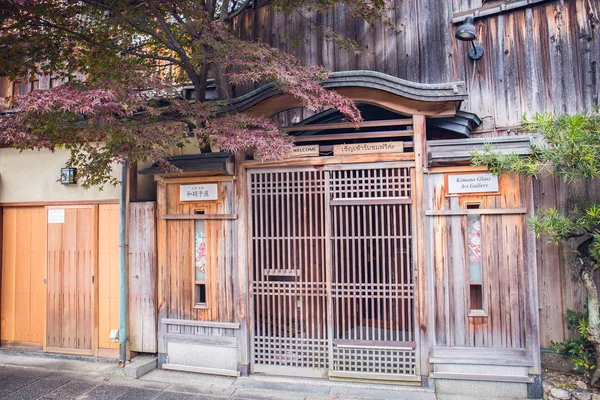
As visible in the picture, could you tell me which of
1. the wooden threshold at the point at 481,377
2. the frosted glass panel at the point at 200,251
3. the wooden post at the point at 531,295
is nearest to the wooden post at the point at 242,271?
the frosted glass panel at the point at 200,251

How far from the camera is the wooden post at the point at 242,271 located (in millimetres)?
6266

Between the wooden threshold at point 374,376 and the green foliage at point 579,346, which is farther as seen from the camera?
the wooden threshold at point 374,376

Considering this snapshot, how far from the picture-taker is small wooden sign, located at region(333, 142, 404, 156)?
592cm

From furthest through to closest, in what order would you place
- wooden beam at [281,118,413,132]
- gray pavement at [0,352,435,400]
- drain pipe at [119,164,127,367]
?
1. drain pipe at [119,164,127,367]
2. wooden beam at [281,118,413,132]
3. gray pavement at [0,352,435,400]

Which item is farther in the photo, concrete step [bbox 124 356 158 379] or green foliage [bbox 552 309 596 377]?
concrete step [bbox 124 356 158 379]

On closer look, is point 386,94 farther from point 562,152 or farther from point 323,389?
point 323,389

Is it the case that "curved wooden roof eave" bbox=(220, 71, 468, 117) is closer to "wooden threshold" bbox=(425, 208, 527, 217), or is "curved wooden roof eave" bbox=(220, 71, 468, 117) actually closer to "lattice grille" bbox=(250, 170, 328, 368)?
"lattice grille" bbox=(250, 170, 328, 368)

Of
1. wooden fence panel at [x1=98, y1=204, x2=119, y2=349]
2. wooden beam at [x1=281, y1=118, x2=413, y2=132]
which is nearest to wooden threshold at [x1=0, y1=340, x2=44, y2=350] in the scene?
wooden fence panel at [x1=98, y1=204, x2=119, y2=349]

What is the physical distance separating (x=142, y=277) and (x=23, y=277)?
2.74m

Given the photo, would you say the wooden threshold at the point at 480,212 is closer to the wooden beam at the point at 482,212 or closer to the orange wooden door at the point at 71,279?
the wooden beam at the point at 482,212

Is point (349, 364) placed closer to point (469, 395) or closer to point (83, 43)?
point (469, 395)

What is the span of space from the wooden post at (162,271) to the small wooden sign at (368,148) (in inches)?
113

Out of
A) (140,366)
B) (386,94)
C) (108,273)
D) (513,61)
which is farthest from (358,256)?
(108,273)

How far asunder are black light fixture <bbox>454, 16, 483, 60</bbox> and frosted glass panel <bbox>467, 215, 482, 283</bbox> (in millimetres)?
2629
